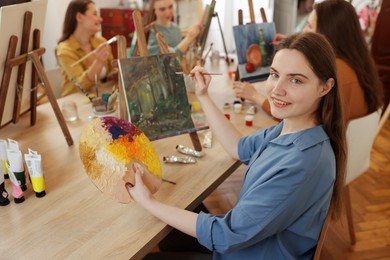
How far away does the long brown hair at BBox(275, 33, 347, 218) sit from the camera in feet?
3.20

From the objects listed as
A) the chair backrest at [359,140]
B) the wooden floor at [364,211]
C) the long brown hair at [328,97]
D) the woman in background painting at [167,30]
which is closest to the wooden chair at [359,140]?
the chair backrest at [359,140]

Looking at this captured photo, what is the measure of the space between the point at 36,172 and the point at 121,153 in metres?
0.31

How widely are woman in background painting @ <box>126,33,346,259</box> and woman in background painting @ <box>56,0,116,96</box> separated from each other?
1.43 m

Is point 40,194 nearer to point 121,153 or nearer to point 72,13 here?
point 121,153

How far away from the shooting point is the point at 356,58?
1788 millimetres

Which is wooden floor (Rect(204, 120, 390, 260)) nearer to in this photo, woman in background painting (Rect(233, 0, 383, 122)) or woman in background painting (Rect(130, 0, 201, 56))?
woman in background painting (Rect(233, 0, 383, 122))

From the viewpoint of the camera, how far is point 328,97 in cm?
101

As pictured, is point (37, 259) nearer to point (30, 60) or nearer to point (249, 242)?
point (249, 242)

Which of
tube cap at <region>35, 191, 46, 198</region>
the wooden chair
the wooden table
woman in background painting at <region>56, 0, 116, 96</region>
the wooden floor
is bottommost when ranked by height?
the wooden floor

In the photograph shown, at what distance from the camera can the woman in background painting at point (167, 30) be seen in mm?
2383

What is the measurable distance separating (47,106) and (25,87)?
0.32 meters

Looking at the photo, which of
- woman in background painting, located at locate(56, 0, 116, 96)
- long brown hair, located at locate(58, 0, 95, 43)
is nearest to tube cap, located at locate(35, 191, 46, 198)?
woman in background painting, located at locate(56, 0, 116, 96)

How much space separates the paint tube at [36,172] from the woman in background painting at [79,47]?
1.21 metres

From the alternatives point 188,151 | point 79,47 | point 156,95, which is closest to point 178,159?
point 188,151
